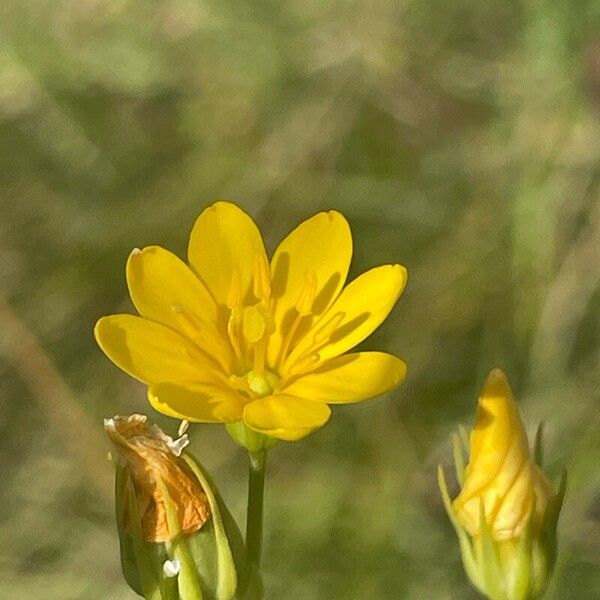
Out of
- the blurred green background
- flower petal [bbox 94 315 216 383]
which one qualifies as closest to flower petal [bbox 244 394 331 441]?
flower petal [bbox 94 315 216 383]

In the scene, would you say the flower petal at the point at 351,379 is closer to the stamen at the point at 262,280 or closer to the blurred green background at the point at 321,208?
the stamen at the point at 262,280

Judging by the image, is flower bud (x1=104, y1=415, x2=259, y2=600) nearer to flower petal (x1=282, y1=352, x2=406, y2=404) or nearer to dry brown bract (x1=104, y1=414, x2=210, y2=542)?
dry brown bract (x1=104, y1=414, x2=210, y2=542)

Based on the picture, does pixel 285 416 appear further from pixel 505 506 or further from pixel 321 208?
pixel 321 208

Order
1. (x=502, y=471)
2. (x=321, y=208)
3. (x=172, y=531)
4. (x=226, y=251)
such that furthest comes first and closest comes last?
(x=321, y=208) < (x=226, y=251) < (x=502, y=471) < (x=172, y=531)

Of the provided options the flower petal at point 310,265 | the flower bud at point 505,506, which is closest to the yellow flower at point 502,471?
the flower bud at point 505,506

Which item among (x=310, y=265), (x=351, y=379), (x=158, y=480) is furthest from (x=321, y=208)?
(x=158, y=480)
